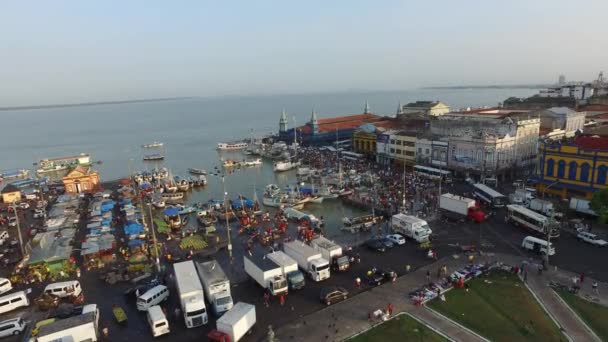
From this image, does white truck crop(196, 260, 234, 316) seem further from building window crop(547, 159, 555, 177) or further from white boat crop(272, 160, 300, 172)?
white boat crop(272, 160, 300, 172)

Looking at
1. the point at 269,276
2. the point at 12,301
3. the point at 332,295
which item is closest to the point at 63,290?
the point at 12,301

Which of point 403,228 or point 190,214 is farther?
point 190,214

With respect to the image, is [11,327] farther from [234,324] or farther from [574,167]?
[574,167]

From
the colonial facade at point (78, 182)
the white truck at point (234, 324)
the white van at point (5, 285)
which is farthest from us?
the colonial facade at point (78, 182)

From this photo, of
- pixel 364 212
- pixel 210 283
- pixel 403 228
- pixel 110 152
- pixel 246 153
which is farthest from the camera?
pixel 110 152

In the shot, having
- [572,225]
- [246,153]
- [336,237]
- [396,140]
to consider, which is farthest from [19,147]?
[572,225]

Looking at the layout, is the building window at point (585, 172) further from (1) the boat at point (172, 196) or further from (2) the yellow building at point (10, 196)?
(2) the yellow building at point (10, 196)

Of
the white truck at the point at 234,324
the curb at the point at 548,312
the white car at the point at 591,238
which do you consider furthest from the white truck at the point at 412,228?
the white truck at the point at 234,324

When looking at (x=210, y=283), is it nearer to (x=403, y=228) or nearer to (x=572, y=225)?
(x=403, y=228)
